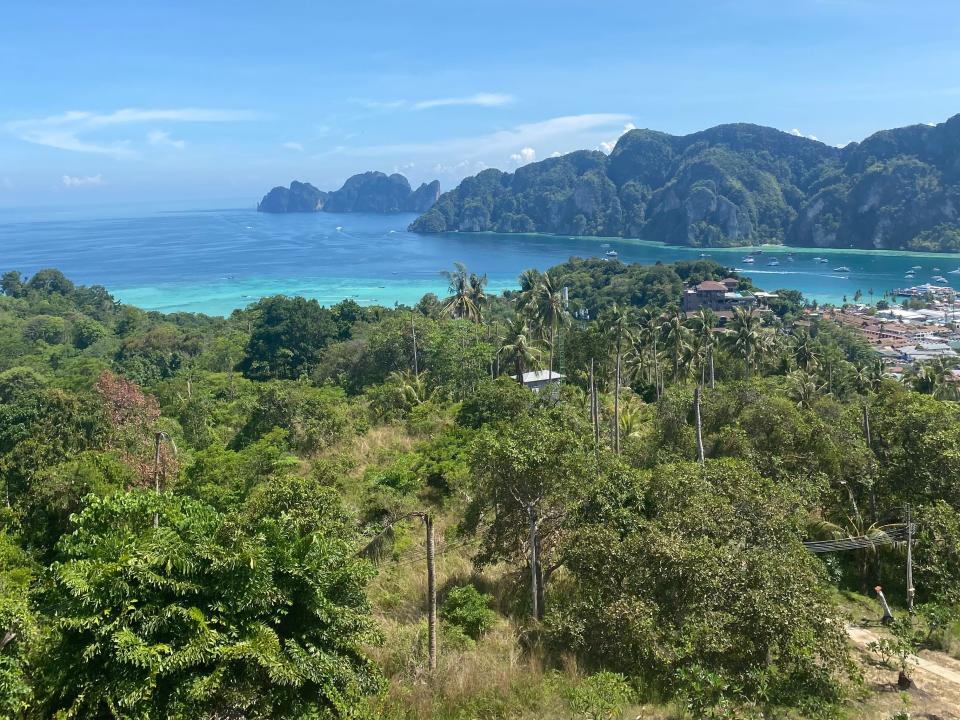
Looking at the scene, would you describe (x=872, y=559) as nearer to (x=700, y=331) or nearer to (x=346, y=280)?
(x=700, y=331)

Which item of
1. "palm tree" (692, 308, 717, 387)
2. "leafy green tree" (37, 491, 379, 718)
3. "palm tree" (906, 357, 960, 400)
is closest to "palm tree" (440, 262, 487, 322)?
"palm tree" (692, 308, 717, 387)

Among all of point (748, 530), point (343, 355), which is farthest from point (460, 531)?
point (343, 355)

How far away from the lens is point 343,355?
40.6 metres

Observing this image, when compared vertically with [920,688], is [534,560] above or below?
above

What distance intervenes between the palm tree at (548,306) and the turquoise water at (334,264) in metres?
58.7

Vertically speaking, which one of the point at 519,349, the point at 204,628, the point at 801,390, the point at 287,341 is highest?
the point at 204,628

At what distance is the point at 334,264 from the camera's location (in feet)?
456

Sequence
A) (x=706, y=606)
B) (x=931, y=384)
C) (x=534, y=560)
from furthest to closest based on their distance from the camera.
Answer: (x=931, y=384) → (x=534, y=560) → (x=706, y=606)

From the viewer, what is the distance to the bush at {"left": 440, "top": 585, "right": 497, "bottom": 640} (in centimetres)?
1246

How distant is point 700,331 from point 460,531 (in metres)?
35.3

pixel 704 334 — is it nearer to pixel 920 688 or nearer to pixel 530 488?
pixel 530 488

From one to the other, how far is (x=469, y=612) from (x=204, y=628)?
6.17 meters

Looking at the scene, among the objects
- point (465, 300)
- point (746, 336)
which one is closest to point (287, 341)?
point (465, 300)

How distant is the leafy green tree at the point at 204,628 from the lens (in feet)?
23.2
